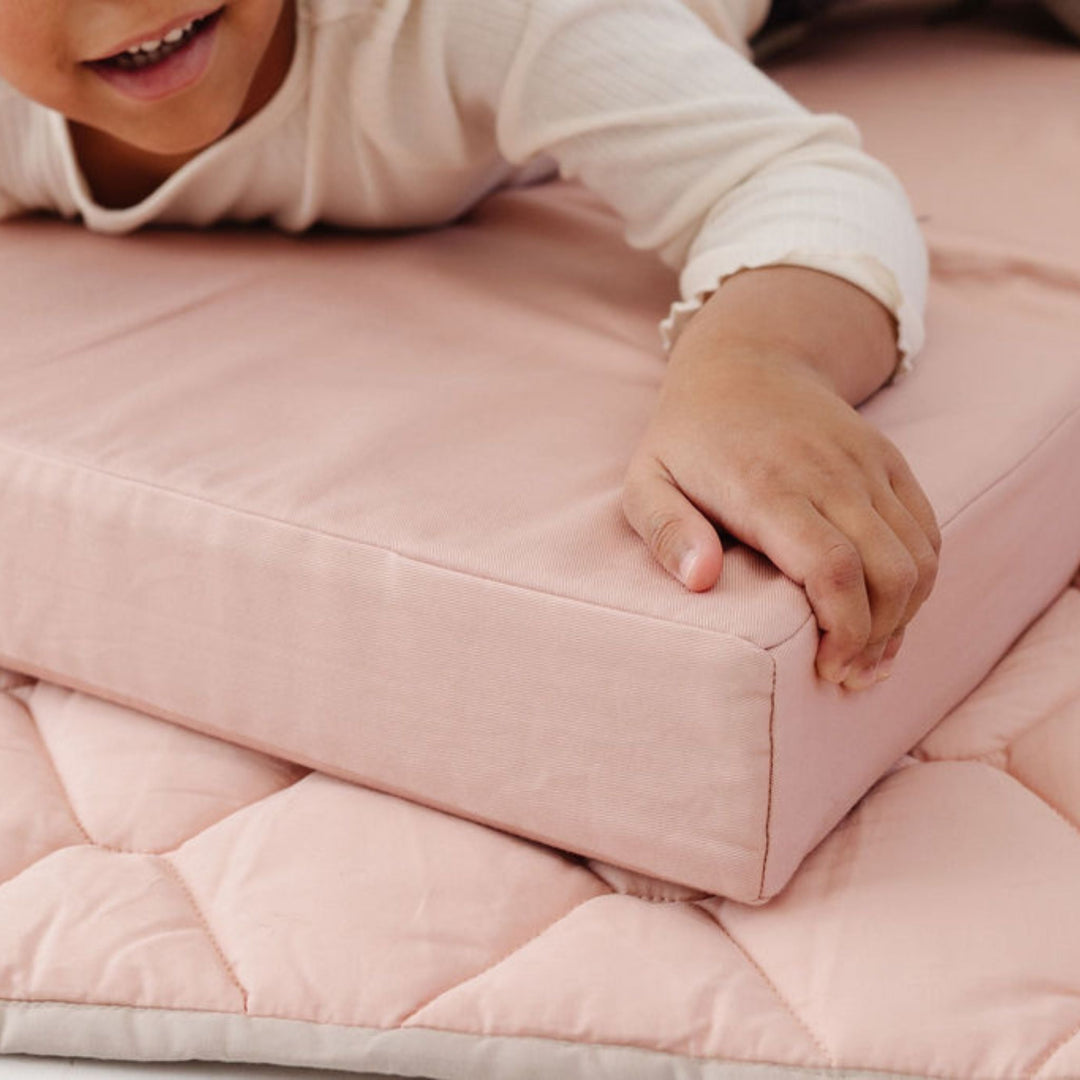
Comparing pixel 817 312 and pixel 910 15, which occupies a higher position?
pixel 817 312

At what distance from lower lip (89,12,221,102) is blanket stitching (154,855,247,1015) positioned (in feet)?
1.49

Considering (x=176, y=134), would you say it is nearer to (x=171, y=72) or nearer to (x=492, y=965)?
(x=171, y=72)

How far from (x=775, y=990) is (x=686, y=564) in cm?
18

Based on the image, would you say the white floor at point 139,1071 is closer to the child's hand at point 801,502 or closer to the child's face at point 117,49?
the child's hand at point 801,502

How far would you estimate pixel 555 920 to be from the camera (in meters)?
0.71

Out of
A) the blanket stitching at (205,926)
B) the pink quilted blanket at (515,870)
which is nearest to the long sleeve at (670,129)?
the pink quilted blanket at (515,870)

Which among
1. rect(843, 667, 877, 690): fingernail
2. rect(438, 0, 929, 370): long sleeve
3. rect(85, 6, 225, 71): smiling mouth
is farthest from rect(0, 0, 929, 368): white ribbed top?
rect(843, 667, 877, 690): fingernail

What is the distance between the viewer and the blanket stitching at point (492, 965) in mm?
665

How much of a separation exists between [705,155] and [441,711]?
0.43 meters

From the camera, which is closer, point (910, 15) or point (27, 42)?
point (27, 42)

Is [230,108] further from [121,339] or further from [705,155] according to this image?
[705,155]

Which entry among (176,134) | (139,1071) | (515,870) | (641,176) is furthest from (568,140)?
(139,1071)

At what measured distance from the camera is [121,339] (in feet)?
3.10

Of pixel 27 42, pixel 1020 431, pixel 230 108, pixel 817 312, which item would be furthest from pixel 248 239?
pixel 1020 431
